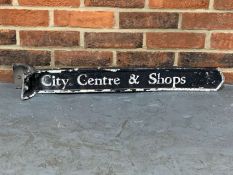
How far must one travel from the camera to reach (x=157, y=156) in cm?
110

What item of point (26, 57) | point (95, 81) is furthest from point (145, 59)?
point (26, 57)

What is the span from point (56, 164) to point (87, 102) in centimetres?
39

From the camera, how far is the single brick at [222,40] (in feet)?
4.98

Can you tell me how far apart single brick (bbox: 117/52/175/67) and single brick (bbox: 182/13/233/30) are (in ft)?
0.42

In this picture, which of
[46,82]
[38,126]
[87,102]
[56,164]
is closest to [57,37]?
[46,82]

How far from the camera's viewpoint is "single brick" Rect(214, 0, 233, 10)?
4.83 feet

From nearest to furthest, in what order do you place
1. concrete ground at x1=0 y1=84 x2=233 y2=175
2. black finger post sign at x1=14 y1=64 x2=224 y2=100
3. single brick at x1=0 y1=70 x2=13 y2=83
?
concrete ground at x1=0 y1=84 x2=233 y2=175 < black finger post sign at x1=14 y1=64 x2=224 y2=100 < single brick at x1=0 y1=70 x2=13 y2=83

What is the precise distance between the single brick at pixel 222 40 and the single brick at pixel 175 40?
0.04 meters

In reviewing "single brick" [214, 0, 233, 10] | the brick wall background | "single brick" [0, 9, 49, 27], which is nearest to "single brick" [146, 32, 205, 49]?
the brick wall background

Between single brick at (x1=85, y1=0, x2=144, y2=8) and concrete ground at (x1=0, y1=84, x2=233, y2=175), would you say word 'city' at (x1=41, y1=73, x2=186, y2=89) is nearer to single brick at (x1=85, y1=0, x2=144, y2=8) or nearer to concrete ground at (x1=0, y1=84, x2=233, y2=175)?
concrete ground at (x1=0, y1=84, x2=233, y2=175)

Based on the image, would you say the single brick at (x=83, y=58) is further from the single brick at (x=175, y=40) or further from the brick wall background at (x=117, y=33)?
the single brick at (x=175, y=40)

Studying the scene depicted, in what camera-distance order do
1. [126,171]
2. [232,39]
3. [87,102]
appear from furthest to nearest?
[232,39] → [87,102] → [126,171]

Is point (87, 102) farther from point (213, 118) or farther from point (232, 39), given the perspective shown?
point (232, 39)

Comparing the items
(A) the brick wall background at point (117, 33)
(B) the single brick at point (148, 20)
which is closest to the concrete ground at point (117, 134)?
(A) the brick wall background at point (117, 33)
